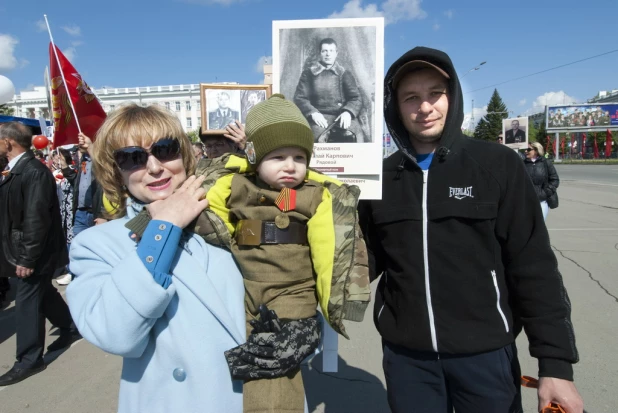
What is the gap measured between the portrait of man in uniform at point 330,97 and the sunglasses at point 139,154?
3.10ft

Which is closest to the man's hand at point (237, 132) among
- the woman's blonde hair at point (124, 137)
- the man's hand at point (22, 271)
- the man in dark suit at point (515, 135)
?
the woman's blonde hair at point (124, 137)

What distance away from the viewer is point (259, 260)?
160cm

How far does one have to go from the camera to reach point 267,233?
1605 millimetres

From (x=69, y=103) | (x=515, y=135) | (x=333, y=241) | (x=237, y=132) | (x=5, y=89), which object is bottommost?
(x=333, y=241)

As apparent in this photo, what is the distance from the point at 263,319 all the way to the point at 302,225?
15.0 inches

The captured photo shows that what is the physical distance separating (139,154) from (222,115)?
0.86m

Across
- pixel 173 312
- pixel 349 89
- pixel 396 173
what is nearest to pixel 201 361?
pixel 173 312

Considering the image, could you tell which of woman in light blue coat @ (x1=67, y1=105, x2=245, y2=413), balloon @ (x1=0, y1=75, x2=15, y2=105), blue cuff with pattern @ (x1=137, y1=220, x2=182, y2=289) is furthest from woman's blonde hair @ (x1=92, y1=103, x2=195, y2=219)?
balloon @ (x1=0, y1=75, x2=15, y2=105)

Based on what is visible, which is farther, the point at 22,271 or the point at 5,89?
the point at 5,89

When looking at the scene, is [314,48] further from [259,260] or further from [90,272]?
[90,272]

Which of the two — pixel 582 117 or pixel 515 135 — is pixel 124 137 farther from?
pixel 582 117

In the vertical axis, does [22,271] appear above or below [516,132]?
below

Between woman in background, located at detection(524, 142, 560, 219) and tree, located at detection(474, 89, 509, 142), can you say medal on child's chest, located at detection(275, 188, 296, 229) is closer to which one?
woman in background, located at detection(524, 142, 560, 219)

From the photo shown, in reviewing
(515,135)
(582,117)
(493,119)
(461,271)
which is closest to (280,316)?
(461,271)
